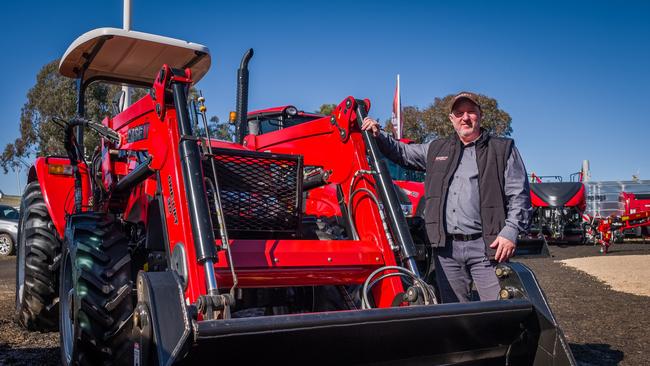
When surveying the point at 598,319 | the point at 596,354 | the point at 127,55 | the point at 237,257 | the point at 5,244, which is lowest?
the point at 5,244

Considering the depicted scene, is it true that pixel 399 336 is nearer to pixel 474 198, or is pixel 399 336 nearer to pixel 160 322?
pixel 160 322

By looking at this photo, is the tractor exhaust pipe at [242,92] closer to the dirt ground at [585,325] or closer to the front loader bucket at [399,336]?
the dirt ground at [585,325]

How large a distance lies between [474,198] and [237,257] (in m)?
1.50

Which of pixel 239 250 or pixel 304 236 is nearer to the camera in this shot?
pixel 239 250

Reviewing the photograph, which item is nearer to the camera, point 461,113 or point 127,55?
point 461,113

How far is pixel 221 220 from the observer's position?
10.0 ft

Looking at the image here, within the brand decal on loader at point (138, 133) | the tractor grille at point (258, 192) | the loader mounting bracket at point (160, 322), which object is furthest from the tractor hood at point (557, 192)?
the loader mounting bracket at point (160, 322)

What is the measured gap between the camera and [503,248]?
3475mm

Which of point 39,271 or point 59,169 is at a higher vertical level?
point 59,169

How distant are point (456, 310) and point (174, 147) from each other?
166 centimetres

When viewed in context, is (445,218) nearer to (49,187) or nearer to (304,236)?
(304,236)

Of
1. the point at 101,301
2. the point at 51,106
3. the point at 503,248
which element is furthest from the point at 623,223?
the point at 51,106

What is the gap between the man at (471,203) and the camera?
362 centimetres

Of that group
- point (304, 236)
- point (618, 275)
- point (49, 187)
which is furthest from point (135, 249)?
point (618, 275)
